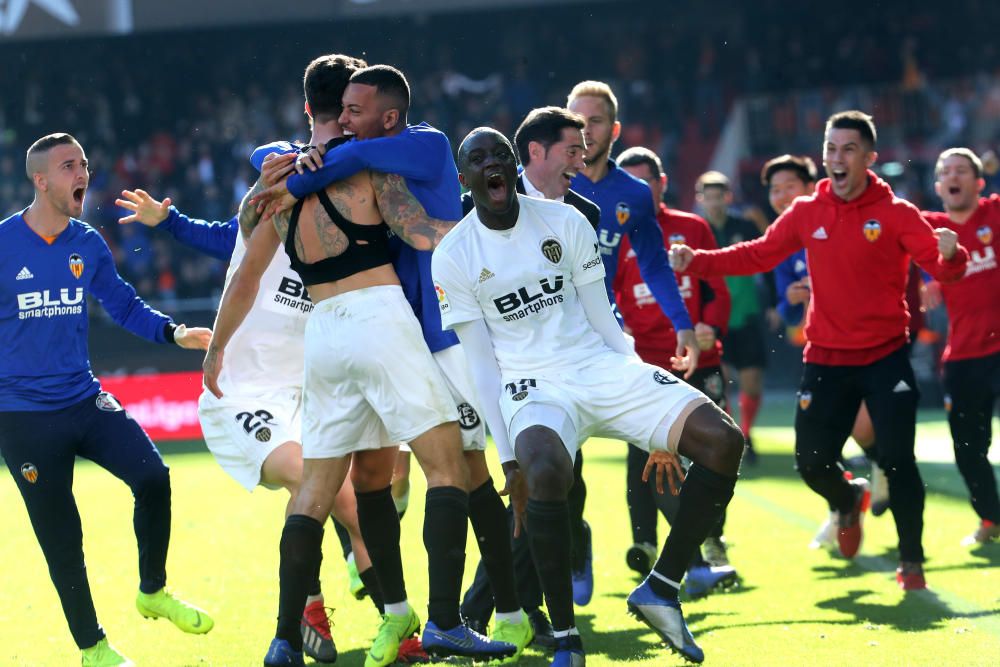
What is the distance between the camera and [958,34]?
26672 mm

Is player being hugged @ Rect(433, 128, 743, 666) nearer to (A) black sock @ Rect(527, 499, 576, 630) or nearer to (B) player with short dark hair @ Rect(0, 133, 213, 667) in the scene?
(A) black sock @ Rect(527, 499, 576, 630)

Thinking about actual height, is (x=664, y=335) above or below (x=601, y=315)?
below

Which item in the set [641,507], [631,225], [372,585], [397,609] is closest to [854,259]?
[631,225]

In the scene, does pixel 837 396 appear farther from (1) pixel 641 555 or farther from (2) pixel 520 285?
(2) pixel 520 285

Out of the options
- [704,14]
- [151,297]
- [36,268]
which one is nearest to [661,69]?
[704,14]

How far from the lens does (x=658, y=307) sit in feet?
27.5

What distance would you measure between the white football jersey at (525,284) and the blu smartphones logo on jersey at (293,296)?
4.33ft

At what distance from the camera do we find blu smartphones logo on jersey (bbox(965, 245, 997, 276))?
29.7 feet

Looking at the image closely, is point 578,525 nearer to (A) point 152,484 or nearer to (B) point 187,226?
(A) point 152,484

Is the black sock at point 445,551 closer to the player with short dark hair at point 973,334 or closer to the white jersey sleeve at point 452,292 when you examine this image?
the white jersey sleeve at point 452,292

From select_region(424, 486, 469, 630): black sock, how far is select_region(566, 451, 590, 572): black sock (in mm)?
1616

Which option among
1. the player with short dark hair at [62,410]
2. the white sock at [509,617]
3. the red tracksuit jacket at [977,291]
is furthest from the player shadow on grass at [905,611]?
the player with short dark hair at [62,410]

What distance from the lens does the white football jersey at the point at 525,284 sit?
548cm

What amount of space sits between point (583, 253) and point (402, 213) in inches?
27.7
